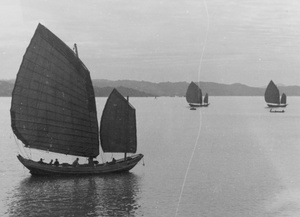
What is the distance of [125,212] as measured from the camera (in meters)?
27.7

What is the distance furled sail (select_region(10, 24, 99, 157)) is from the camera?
3588 centimetres

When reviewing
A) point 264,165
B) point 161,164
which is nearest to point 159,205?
point 161,164

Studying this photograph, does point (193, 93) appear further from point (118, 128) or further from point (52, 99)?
point (52, 99)

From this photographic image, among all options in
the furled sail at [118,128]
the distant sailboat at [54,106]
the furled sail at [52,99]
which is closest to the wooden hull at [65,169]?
the distant sailboat at [54,106]

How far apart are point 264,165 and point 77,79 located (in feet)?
72.3

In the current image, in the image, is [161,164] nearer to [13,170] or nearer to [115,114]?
[115,114]

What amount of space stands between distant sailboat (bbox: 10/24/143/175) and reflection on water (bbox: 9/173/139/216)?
6.38ft

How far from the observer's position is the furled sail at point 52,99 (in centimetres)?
3588

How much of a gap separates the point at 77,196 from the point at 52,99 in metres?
9.30

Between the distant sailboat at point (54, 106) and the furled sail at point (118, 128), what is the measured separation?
1.10m

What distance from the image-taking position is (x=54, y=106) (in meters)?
36.9

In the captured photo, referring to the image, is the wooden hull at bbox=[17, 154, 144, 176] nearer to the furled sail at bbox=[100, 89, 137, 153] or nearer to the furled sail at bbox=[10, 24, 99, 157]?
the furled sail at bbox=[10, 24, 99, 157]

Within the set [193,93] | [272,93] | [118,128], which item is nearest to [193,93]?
[193,93]

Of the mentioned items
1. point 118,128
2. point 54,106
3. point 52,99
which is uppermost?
point 52,99
